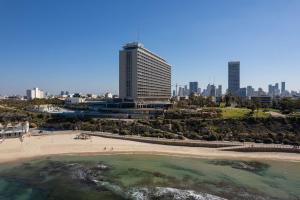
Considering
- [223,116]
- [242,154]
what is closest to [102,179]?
[242,154]

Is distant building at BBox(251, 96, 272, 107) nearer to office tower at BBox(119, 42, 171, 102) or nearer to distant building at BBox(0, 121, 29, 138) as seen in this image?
office tower at BBox(119, 42, 171, 102)

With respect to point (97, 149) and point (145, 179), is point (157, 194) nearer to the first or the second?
point (145, 179)

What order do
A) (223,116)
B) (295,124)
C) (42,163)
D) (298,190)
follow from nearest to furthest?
(298,190)
(42,163)
(295,124)
(223,116)

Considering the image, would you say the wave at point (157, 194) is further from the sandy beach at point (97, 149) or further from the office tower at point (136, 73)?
the office tower at point (136, 73)

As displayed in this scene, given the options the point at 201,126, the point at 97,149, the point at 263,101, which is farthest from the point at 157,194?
the point at 263,101

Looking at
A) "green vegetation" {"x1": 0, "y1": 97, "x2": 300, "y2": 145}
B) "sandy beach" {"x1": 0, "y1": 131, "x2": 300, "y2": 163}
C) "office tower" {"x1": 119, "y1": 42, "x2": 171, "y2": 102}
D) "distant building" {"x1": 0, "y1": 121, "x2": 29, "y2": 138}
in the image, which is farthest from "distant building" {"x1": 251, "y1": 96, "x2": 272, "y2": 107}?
"distant building" {"x1": 0, "y1": 121, "x2": 29, "y2": 138}

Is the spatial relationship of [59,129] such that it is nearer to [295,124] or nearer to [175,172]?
[175,172]
